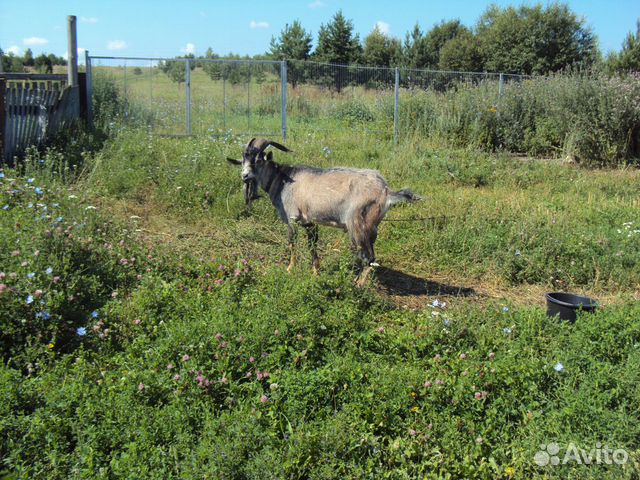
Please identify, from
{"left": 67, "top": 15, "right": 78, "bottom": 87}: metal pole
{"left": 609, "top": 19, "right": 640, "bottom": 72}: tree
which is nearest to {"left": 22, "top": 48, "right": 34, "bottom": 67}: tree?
{"left": 67, "top": 15, "right": 78, "bottom": 87}: metal pole

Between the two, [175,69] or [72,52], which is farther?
[175,69]

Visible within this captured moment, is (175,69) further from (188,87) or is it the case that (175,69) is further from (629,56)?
(629,56)

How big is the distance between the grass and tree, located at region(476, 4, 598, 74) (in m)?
33.2

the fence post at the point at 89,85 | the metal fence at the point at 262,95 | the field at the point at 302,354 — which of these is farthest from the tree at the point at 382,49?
the field at the point at 302,354

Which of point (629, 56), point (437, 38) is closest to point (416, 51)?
point (437, 38)

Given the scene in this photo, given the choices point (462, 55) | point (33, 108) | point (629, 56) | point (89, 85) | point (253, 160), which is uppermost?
point (462, 55)

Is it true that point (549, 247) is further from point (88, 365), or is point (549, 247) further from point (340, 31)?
point (340, 31)

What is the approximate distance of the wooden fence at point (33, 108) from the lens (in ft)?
31.1

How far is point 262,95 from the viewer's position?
15.1 metres

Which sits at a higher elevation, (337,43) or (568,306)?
(337,43)

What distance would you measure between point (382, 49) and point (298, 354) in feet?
138

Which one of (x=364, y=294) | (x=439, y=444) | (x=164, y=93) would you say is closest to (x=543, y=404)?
(x=439, y=444)

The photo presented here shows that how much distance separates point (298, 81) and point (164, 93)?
154 inches

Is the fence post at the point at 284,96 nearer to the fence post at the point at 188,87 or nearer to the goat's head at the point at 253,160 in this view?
the fence post at the point at 188,87
